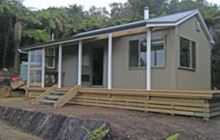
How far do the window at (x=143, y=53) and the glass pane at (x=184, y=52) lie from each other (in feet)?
2.65

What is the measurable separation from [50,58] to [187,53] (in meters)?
7.31

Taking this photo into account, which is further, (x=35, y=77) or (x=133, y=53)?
(x=35, y=77)

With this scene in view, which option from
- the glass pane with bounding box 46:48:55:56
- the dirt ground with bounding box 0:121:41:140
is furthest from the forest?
the dirt ground with bounding box 0:121:41:140

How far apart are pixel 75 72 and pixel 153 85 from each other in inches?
207

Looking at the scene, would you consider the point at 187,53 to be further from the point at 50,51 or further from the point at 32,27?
the point at 32,27

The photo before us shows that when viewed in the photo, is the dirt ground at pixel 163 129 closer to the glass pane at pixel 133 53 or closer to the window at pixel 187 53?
the window at pixel 187 53

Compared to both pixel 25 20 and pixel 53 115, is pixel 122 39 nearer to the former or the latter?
pixel 53 115

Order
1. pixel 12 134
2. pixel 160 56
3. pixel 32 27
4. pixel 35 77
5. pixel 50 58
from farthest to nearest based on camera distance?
pixel 32 27
pixel 50 58
pixel 35 77
pixel 160 56
pixel 12 134

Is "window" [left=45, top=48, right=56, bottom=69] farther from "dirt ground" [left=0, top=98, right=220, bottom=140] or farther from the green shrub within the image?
the green shrub

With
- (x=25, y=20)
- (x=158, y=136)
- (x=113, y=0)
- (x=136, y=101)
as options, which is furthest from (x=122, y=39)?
(x=113, y=0)

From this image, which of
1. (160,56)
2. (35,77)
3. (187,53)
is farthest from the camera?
(35,77)

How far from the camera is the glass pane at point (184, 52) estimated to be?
10.1m

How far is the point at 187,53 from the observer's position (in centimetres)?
1059

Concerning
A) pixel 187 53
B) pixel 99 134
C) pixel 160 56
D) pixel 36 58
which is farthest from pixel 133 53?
pixel 99 134
